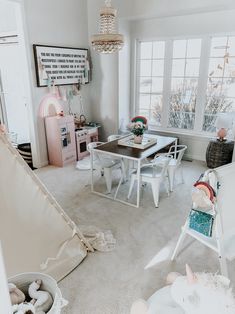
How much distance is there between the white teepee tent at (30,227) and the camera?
1.91 m

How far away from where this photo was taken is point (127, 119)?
5.50 m

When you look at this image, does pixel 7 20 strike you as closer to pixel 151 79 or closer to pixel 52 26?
pixel 52 26

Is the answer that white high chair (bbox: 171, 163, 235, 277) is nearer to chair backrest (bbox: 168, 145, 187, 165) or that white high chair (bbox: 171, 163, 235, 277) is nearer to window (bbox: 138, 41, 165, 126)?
chair backrest (bbox: 168, 145, 187, 165)

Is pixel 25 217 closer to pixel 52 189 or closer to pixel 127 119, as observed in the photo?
pixel 52 189

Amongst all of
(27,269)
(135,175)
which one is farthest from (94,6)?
(27,269)

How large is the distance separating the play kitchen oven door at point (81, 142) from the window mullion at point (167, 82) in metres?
1.62

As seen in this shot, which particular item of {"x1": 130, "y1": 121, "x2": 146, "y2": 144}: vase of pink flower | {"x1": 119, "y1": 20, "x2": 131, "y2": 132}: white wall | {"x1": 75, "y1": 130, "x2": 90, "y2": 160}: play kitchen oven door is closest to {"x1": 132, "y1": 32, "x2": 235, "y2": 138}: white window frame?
{"x1": 119, "y1": 20, "x2": 131, "y2": 132}: white wall

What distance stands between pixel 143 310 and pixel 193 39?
4.45 m

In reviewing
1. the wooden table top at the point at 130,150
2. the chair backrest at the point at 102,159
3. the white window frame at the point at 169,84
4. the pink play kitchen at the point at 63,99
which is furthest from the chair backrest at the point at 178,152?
the pink play kitchen at the point at 63,99

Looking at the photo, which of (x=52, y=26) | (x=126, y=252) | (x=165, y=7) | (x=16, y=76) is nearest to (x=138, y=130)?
(x=126, y=252)

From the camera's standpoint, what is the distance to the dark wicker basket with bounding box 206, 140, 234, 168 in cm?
422

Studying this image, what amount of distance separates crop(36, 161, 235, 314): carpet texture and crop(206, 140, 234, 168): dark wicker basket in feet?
2.85

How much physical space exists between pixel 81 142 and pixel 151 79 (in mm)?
1937

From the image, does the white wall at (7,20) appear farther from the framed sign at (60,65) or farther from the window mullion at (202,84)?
the window mullion at (202,84)
